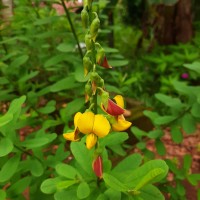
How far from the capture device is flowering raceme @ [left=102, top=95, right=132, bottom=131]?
2.72 feet

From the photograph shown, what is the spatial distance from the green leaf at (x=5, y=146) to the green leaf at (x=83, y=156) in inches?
7.9

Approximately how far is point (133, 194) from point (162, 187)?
804mm

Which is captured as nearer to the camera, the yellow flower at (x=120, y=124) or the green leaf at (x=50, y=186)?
the yellow flower at (x=120, y=124)

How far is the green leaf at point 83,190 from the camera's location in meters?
0.93

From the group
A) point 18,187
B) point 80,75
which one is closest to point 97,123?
point 18,187

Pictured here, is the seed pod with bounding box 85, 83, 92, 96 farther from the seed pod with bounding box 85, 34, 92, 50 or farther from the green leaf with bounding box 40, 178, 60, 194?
the green leaf with bounding box 40, 178, 60, 194

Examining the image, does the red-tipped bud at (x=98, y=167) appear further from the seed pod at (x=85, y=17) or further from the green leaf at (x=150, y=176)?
the seed pod at (x=85, y=17)

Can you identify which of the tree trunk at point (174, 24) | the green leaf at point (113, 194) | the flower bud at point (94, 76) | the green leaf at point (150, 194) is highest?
the flower bud at point (94, 76)

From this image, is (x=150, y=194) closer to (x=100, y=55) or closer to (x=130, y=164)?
(x=130, y=164)

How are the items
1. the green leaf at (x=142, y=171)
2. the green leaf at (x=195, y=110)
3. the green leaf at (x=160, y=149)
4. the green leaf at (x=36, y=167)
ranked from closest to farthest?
the green leaf at (x=142, y=171) < the green leaf at (x=36, y=167) < the green leaf at (x=195, y=110) < the green leaf at (x=160, y=149)

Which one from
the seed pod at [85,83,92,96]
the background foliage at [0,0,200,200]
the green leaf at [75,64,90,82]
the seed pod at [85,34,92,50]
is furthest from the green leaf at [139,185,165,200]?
the green leaf at [75,64,90,82]

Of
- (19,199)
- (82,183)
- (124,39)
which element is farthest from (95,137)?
(124,39)

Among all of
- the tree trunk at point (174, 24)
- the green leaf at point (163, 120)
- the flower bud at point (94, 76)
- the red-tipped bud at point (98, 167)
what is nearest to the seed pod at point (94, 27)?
the flower bud at point (94, 76)

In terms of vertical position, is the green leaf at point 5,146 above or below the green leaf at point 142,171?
above
